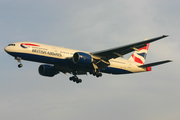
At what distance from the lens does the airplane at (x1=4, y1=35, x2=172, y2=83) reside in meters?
38.0

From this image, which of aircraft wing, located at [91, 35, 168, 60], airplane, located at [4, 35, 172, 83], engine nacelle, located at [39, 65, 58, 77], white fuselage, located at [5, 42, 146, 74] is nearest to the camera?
white fuselage, located at [5, 42, 146, 74]

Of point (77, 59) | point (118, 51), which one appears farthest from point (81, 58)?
point (118, 51)

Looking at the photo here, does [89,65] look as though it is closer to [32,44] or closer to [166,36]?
[32,44]

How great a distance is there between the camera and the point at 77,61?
39.0 meters

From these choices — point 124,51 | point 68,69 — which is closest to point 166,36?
point 124,51

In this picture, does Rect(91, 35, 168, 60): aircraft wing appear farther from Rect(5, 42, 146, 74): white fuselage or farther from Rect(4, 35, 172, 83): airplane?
Rect(5, 42, 146, 74): white fuselage

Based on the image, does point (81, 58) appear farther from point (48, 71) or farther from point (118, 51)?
point (48, 71)

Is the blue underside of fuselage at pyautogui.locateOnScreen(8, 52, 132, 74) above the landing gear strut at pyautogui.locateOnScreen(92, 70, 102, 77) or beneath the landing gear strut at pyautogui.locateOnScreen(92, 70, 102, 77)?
above

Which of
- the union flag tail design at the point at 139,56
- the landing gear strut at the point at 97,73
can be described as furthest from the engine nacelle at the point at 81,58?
the union flag tail design at the point at 139,56

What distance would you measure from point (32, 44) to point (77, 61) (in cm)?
682

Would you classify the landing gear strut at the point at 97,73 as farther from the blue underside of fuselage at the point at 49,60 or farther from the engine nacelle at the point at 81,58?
the engine nacelle at the point at 81,58

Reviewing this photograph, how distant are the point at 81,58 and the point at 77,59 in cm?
67

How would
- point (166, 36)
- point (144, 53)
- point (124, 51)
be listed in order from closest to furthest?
point (166, 36) < point (124, 51) < point (144, 53)

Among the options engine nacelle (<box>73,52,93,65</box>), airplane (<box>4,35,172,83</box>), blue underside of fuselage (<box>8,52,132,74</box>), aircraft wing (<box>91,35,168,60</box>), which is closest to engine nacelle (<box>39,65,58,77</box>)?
airplane (<box>4,35,172,83</box>)
